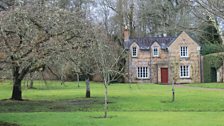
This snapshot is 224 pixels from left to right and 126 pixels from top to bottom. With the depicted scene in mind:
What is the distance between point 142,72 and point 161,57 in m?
3.72

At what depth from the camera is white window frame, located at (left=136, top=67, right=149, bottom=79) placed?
6844 centimetres

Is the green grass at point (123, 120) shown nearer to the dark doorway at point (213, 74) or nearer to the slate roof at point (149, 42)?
the dark doorway at point (213, 74)

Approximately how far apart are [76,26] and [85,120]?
6520 mm

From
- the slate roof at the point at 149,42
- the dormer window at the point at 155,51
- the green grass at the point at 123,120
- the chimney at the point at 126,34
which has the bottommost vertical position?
the green grass at the point at 123,120

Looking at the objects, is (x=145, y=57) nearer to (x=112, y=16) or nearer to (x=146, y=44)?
(x=146, y=44)

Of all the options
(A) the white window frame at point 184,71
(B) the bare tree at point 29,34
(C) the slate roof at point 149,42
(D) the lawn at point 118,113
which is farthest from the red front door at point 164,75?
(B) the bare tree at point 29,34

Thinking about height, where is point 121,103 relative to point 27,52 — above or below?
below

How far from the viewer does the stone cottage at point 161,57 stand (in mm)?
67625

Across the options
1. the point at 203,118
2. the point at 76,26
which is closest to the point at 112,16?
the point at 76,26

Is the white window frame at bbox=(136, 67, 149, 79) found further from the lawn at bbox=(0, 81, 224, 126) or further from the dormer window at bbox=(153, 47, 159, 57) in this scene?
the lawn at bbox=(0, 81, 224, 126)

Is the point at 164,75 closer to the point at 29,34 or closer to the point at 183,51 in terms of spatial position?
the point at 183,51

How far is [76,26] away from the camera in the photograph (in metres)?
26.0

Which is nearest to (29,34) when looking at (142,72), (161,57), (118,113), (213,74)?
(118,113)

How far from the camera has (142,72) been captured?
68.8 meters
